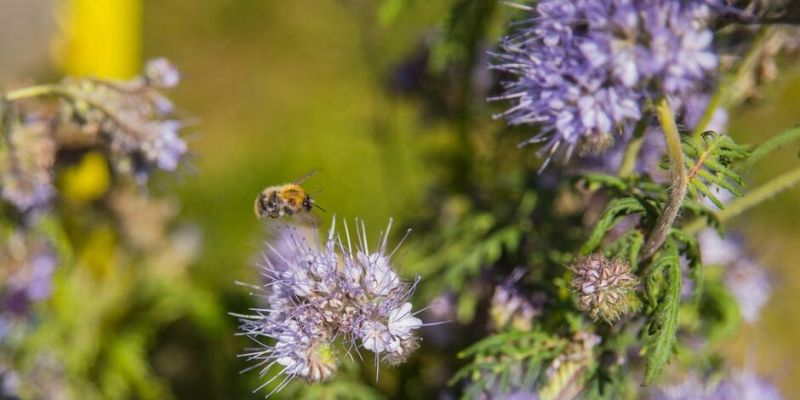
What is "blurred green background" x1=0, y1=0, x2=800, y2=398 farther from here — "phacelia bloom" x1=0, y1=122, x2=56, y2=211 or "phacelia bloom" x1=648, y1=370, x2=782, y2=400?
"phacelia bloom" x1=648, y1=370, x2=782, y2=400

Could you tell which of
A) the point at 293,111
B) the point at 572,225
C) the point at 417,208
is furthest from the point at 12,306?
the point at 293,111

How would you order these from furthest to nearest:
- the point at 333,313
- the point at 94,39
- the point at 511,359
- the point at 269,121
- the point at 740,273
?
1. the point at 269,121
2. the point at 94,39
3. the point at 740,273
4. the point at 511,359
5. the point at 333,313

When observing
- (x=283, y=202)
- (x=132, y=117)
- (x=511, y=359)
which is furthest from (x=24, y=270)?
(x=511, y=359)

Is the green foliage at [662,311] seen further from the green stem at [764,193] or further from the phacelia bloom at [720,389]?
the phacelia bloom at [720,389]

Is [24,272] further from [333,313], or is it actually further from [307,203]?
[333,313]

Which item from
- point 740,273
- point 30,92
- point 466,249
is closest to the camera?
point 30,92

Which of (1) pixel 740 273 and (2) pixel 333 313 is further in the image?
(1) pixel 740 273

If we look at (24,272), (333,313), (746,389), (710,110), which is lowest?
(24,272)
